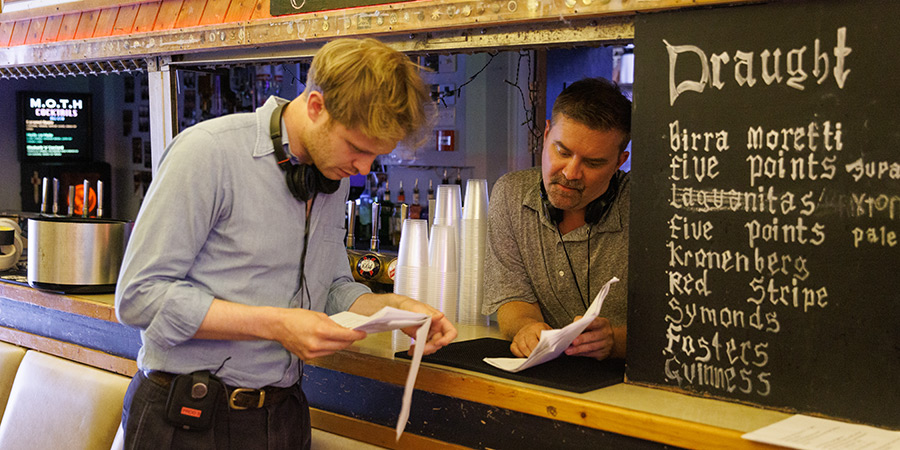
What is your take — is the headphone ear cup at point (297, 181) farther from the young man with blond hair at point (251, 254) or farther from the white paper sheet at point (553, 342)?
the white paper sheet at point (553, 342)

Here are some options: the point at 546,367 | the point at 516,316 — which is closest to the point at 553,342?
the point at 546,367

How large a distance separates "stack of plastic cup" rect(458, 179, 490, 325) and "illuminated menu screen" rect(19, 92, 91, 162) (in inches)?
183

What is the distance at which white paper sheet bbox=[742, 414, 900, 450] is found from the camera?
149cm

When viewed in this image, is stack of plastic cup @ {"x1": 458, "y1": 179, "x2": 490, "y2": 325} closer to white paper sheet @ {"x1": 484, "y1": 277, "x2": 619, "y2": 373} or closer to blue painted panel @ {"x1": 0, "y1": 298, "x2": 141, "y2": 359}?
white paper sheet @ {"x1": 484, "y1": 277, "x2": 619, "y2": 373}

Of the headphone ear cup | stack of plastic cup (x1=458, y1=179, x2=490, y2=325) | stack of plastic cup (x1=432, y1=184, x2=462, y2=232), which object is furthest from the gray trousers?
stack of plastic cup (x1=432, y1=184, x2=462, y2=232)

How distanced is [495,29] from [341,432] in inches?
47.3

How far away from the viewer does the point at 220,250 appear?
68.4 inches

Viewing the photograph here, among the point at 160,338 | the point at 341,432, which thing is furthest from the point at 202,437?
the point at 341,432

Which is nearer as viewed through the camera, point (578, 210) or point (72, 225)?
point (578, 210)

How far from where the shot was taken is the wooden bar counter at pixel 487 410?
1664mm

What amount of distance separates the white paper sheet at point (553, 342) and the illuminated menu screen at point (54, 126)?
16.9 feet

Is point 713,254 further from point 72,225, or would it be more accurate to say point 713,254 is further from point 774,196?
point 72,225

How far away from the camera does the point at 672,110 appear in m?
1.83

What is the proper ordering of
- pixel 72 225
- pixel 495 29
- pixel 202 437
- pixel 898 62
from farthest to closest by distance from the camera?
pixel 72 225
pixel 495 29
pixel 202 437
pixel 898 62
